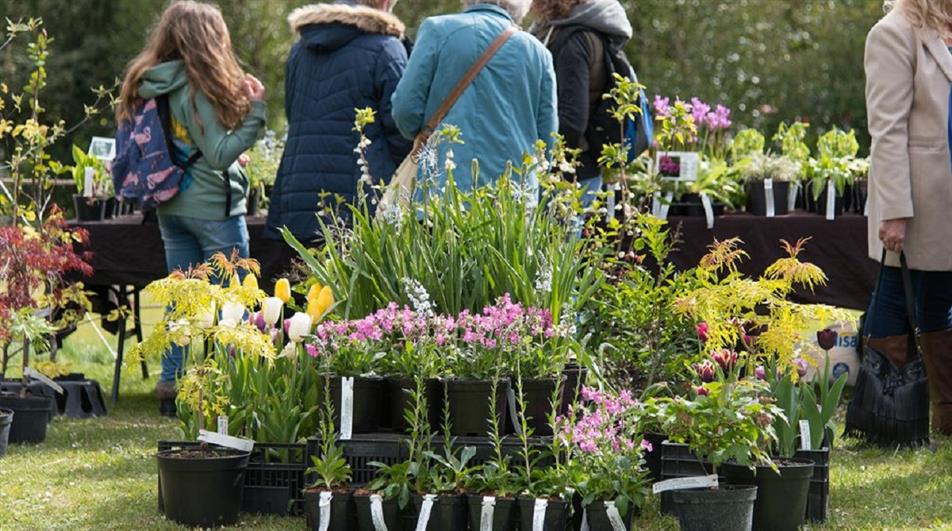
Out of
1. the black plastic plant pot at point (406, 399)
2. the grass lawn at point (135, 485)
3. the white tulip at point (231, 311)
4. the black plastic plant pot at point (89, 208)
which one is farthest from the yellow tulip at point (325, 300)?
the black plastic plant pot at point (89, 208)

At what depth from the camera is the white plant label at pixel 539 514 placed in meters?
3.57

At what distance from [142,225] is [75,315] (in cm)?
59

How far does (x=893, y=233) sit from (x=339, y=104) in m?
2.18

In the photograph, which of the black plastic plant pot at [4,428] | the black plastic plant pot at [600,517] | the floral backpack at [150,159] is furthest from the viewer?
the floral backpack at [150,159]

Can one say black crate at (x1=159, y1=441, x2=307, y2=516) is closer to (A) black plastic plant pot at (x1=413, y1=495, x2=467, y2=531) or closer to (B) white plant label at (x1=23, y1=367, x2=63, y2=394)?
(A) black plastic plant pot at (x1=413, y1=495, x2=467, y2=531)

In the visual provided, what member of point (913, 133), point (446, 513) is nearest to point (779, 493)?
point (446, 513)

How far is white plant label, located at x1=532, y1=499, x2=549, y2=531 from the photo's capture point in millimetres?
3568

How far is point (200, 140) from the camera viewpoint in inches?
233

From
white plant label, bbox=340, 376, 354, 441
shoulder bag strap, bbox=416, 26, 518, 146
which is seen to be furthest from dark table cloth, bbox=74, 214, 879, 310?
white plant label, bbox=340, 376, 354, 441

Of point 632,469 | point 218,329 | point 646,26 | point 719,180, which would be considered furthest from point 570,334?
point 646,26

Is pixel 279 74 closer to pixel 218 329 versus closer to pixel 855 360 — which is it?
pixel 855 360

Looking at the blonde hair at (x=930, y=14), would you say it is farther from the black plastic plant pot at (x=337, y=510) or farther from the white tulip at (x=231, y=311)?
the black plastic plant pot at (x=337, y=510)

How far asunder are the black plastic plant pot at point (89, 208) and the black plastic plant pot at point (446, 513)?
3.43m

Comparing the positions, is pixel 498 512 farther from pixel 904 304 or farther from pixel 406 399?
pixel 904 304
